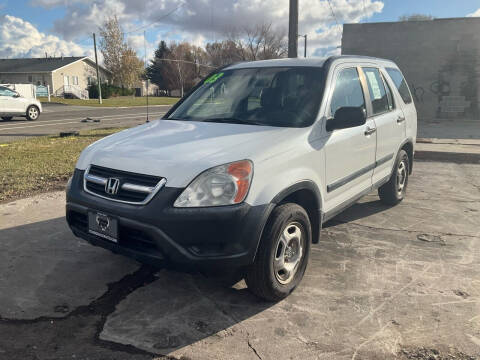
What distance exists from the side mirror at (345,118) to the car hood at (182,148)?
1.50 ft

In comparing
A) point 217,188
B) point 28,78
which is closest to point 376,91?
point 217,188

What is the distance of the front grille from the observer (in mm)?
2717

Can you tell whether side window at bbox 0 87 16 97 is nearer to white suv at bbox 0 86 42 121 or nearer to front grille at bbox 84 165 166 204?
white suv at bbox 0 86 42 121

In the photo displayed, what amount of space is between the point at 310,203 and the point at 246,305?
953 millimetres

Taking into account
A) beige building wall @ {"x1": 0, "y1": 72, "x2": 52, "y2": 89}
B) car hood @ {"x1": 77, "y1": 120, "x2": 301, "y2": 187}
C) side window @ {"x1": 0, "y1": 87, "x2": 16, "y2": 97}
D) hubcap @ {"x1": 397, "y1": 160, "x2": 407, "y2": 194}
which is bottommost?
hubcap @ {"x1": 397, "y1": 160, "x2": 407, "y2": 194}

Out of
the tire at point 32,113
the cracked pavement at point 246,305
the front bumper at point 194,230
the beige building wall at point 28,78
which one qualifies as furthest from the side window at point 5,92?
the beige building wall at point 28,78

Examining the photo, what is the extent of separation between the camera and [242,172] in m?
2.71

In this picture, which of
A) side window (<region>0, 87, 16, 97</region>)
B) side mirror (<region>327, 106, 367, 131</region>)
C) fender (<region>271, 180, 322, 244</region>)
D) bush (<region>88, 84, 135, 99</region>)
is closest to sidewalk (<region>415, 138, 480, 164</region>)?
side mirror (<region>327, 106, 367, 131</region>)

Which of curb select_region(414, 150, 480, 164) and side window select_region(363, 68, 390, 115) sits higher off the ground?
side window select_region(363, 68, 390, 115)

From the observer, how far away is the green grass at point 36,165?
6234mm

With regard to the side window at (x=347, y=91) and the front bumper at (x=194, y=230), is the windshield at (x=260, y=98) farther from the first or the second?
the front bumper at (x=194, y=230)

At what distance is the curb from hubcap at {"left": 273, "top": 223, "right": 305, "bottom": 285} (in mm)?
7220

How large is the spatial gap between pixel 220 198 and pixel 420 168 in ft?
22.4

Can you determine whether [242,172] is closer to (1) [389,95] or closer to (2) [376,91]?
(2) [376,91]
